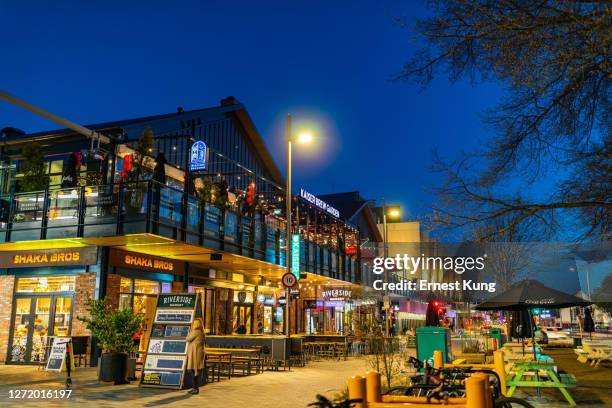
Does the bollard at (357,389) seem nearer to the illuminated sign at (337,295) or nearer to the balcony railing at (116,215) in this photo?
the balcony railing at (116,215)

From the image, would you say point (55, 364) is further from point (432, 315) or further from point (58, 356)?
point (432, 315)

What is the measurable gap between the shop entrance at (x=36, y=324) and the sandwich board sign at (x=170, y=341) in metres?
7.71

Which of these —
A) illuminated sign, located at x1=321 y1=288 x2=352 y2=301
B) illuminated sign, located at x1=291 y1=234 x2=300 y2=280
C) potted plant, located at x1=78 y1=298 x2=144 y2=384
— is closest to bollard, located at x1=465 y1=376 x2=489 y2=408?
potted plant, located at x1=78 y1=298 x2=144 y2=384

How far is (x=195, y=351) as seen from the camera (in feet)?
45.1

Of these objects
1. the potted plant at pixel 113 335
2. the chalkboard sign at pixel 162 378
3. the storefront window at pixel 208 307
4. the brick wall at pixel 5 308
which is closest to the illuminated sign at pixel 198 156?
the storefront window at pixel 208 307

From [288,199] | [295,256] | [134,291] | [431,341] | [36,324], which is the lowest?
[431,341]

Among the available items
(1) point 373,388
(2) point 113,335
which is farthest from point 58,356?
(1) point 373,388

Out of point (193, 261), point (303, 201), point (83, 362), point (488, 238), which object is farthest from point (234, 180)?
point (488, 238)

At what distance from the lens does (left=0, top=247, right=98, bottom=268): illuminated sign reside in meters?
20.6

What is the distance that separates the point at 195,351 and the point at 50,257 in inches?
408

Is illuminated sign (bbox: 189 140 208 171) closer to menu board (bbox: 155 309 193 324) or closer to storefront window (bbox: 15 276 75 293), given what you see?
storefront window (bbox: 15 276 75 293)

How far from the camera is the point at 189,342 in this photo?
13.8 m

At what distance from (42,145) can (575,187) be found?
23342 millimetres

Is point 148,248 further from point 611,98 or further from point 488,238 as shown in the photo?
point 611,98
